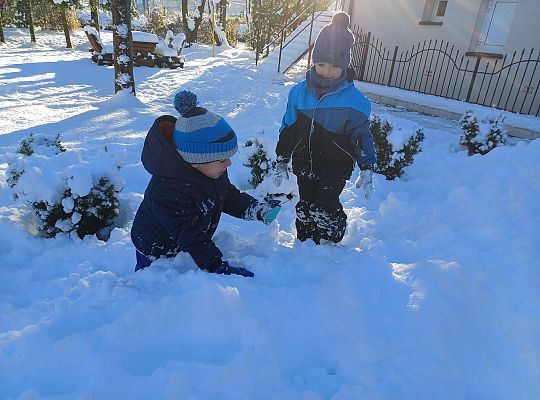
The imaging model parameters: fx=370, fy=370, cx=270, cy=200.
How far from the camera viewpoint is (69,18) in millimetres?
21922

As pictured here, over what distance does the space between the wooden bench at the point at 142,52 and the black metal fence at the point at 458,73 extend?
6.82 metres

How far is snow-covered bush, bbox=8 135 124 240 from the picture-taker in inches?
121

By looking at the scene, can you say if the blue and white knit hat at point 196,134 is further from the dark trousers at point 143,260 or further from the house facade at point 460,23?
the house facade at point 460,23

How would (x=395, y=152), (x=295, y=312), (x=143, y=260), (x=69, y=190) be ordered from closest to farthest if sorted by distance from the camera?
(x=295, y=312), (x=143, y=260), (x=69, y=190), (x=395, y=152)

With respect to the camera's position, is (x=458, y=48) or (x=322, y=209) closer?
(x=322, y=209)

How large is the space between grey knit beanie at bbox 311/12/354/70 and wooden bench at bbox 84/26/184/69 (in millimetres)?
12398

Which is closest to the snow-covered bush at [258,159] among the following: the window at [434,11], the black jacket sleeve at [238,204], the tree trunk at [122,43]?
the black jacket sleeve at [238,204]

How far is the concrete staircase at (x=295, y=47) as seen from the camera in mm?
13062

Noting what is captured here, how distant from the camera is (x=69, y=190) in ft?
10.4

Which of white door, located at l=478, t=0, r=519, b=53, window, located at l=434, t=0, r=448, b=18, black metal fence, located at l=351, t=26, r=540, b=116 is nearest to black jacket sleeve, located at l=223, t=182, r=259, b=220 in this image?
black metal fence, located at l=351, t=26, r=540, b=116

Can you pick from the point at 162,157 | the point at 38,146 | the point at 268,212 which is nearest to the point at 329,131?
the point at 268,212

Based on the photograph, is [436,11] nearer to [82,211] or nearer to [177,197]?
[82,211]

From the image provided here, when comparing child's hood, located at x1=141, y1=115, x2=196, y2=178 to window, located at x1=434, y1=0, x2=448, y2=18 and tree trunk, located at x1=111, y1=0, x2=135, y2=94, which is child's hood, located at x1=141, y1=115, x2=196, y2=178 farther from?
window, located at x1=434, y1=0, x2=448, y2=18

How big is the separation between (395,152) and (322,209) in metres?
2.34
